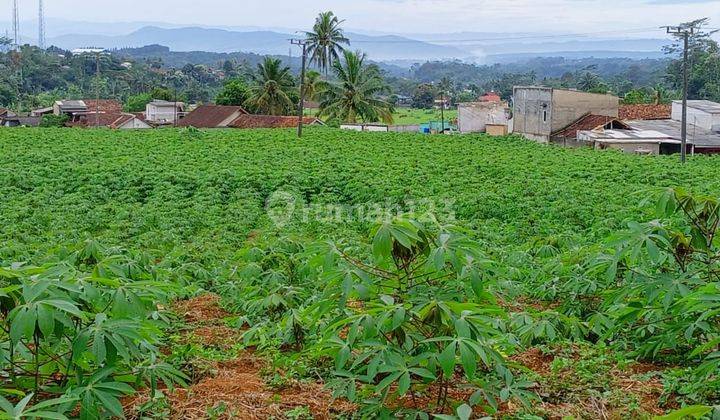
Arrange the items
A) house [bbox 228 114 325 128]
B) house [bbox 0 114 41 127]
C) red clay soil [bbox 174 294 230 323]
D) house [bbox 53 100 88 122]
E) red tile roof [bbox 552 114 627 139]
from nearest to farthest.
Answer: red clay soil [bbox 174 294 230 323] → red tile roof [bbox 552 114 627 139] → house [bbox 228 114 325 128] → house [bbox 0 114 41 127] → house [bbox 53 100 88 122]

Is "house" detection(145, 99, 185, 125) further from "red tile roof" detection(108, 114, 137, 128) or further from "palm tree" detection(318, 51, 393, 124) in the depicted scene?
"palm tree" detection(318, 51, 393, 124)

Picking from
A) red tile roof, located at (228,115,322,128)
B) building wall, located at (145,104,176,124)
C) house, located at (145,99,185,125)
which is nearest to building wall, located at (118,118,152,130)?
house, located at (145,99,185,125)

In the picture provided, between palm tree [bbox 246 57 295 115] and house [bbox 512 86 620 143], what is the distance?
12190 millimetres

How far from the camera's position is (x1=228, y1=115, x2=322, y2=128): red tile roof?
97.2 feet

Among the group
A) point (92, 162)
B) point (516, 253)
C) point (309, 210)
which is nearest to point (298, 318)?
point (516, 253)

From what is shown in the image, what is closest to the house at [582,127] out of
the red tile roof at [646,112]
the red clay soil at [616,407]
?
the red tile roof at [646,112]

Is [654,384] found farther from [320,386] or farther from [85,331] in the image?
[85,331]

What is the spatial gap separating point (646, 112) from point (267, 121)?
17715 mm

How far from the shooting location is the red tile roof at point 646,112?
105ft

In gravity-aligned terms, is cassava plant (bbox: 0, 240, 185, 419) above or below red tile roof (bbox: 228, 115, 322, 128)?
below

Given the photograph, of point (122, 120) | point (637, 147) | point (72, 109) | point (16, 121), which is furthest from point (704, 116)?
point (16, 121)

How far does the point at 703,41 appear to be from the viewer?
164ft

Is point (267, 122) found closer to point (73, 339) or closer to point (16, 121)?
point (16, 121)

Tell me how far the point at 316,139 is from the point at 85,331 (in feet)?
66.8
